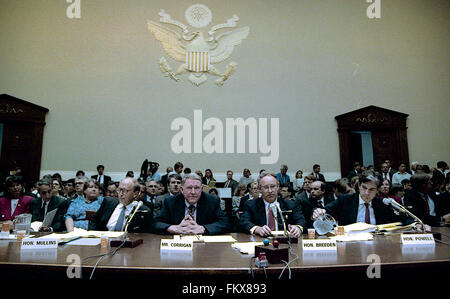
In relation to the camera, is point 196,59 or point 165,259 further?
point 196,59

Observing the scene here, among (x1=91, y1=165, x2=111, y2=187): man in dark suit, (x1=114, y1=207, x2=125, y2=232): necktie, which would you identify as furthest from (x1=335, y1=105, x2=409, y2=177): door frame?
(x1=114, y1=207, x2=125, y2=232): necktie

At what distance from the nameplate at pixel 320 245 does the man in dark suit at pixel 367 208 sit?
4.06ft

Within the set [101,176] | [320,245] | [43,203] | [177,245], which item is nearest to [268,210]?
[320,245]

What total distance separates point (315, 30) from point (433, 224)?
8242 millimetres

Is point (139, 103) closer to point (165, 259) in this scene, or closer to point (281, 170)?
point (281, 170)

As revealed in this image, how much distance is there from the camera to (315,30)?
959 cm

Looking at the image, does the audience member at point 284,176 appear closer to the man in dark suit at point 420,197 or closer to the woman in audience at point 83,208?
the man in dark suit at point 420,197

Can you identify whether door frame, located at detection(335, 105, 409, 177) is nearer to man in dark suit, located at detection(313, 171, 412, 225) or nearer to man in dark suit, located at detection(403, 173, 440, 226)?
man in dark suit, located at detection(403, 173, 440, 226)

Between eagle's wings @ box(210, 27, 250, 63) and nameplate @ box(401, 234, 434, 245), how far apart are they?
8.32m

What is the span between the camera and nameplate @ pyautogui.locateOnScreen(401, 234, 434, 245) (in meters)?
1.80

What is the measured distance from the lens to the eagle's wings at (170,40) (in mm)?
9258
